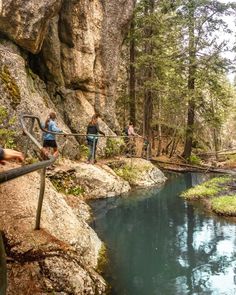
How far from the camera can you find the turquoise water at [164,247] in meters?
8.25

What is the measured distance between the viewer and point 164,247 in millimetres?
10672

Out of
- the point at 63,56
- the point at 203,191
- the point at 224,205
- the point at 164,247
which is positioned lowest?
the point at 164,247

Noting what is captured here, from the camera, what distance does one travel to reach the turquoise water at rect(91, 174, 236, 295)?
825cm

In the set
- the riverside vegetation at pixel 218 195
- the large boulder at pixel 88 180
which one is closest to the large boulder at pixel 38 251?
the large boulder at pixel 88 180

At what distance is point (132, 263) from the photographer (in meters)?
9.34

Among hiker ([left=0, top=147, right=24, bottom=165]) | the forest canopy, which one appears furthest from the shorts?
the forest canopy

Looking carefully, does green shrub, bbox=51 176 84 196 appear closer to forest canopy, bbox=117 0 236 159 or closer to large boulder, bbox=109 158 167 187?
large boulder, bbox=109 158 167 187

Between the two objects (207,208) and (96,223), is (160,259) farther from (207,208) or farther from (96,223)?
(207,208)

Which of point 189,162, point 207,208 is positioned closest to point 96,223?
point 207,208

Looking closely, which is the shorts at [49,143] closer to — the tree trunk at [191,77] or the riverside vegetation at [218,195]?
the riverside vegetation at [218,195]

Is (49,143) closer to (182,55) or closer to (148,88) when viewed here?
(148,88)

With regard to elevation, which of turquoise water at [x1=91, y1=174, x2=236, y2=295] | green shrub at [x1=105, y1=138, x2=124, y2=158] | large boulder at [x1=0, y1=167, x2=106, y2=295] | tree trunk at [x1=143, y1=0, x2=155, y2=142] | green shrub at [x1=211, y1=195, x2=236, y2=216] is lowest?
turquoise water at [x1=91, y1=174, x2=236, y2=295]

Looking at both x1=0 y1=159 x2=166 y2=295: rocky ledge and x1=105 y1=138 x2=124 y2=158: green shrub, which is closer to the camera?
x1=0 y1=159 x2=166 y2=295: rocky ledge

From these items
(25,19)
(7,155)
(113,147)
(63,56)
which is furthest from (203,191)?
(7,155)
